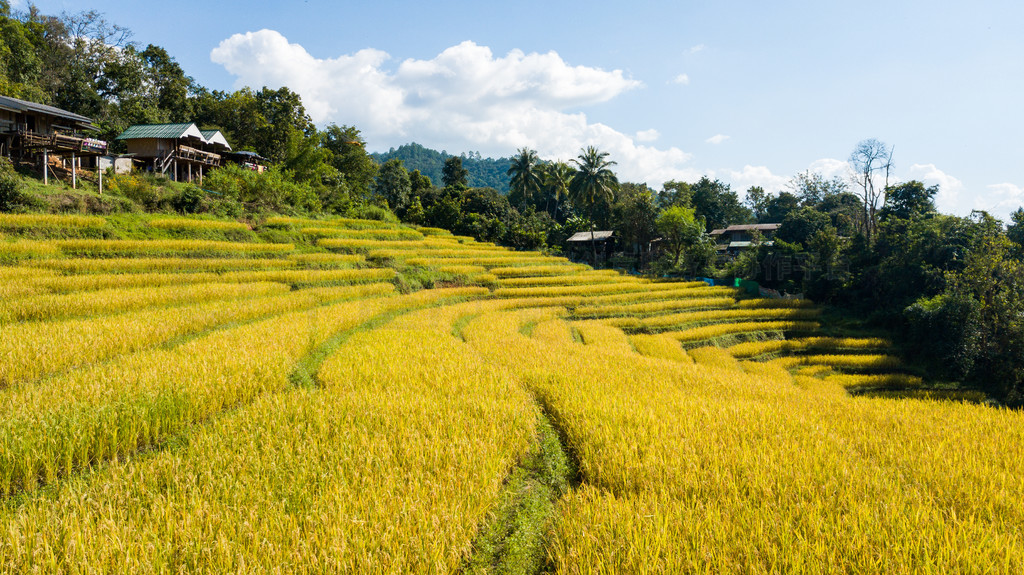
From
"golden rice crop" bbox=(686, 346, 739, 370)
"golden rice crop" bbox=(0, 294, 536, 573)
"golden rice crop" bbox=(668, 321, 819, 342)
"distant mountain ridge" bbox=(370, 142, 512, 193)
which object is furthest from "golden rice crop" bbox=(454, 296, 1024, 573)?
"distant mountain ridge" bbox=(370, 142, 512, 193)

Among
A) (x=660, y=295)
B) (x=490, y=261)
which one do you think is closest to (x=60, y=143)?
(x=490, y=261)

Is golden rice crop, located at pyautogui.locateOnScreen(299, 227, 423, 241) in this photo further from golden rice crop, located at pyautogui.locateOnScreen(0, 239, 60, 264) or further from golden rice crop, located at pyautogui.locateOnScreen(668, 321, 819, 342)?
golden rice crop, located at pyautogui.locateOnScreen(668, 321, 819, 342)

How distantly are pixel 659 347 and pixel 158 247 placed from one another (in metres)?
18.0

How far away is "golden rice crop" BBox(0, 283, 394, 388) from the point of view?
6117 mm

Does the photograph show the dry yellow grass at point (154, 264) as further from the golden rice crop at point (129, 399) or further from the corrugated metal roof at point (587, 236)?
the corrugated metal roof at point (587, 236)

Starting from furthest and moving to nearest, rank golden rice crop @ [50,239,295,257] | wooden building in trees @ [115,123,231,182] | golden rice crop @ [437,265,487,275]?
1. wooden building in trees @ [115,123,231,182]
2. golden rice crop @ [437,265,487,275]
3. golden rice crop @ [50,239,295,257]

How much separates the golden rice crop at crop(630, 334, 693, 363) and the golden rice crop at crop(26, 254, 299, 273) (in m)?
14.1

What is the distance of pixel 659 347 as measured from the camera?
1446 cm

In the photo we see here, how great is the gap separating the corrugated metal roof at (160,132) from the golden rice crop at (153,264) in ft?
46.0

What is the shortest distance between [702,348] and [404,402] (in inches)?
512

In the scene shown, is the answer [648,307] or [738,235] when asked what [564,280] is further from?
[738,235]

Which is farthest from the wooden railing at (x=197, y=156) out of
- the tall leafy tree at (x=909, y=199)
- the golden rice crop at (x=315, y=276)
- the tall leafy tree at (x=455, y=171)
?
the tall leafy tree at (x=909, y=199)

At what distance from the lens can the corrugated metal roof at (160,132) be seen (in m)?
23.7

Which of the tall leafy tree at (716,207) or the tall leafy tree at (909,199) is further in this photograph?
the tall leafy tree at (716,207)
